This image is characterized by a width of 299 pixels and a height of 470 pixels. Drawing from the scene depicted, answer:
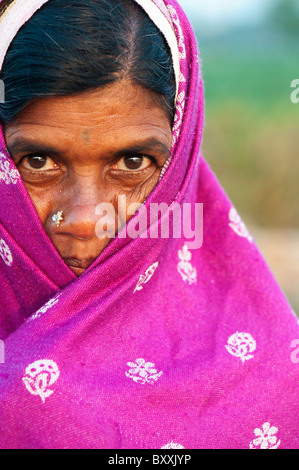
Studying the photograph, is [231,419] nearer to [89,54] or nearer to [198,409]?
[198,409]

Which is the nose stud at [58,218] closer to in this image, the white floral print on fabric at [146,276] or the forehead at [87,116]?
the forehead at [87,116]

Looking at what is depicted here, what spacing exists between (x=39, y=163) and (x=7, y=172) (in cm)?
10

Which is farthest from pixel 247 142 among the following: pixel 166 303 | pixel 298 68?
pixel 298 68

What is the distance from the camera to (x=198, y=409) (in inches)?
65.9

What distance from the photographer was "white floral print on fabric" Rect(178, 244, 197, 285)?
6.40 feet

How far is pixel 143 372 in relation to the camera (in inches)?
65.1

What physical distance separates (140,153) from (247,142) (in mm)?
7556

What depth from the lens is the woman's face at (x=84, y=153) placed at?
1548 millimetres

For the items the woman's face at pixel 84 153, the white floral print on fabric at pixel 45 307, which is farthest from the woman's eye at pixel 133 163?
the white floral print on fabric at pixel 45 307

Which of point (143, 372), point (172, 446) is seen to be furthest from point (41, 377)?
point (172, 446)

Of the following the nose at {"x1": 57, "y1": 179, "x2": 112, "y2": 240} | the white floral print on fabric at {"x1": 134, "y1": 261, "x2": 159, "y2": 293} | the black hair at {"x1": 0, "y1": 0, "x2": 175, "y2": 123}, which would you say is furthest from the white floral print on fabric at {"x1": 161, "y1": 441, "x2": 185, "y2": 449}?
the black hair at {"x1": 0, "y1": 0, "x2": 175, "y2": 123}

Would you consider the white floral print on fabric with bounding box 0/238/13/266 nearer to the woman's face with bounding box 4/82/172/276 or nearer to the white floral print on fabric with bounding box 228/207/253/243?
the woman's face with bounding box 4/82/172/276

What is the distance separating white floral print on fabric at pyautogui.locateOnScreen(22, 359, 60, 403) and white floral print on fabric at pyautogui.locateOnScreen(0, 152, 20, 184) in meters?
0.51

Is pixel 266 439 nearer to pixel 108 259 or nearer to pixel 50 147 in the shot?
pixel 108 259
